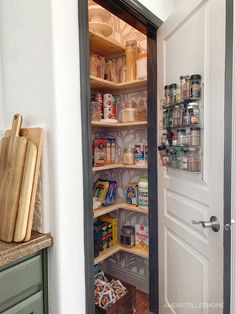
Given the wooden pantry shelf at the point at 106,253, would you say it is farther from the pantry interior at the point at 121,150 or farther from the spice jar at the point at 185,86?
the spice jar at the point at 185,86

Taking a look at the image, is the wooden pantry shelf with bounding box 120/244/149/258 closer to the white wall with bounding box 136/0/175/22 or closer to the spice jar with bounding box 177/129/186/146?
the spice jar with bounding box 177/129/186/146

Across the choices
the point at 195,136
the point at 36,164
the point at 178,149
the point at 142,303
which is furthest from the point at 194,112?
the point at 142,303

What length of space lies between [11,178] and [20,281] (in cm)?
38

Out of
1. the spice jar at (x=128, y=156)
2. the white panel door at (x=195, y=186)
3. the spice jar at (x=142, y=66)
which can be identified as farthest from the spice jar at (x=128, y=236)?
the spice jar at (x=142, y=66)

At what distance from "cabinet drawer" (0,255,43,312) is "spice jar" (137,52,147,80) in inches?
56.6

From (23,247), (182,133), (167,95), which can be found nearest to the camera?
(23,247)

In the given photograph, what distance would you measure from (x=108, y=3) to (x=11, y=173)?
963 millimetres

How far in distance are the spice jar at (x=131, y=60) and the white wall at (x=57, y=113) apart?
1.01 meters

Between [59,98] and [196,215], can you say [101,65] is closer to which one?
[59,98]

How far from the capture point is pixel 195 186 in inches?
47.8

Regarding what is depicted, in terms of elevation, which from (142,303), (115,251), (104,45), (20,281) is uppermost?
(104,45)

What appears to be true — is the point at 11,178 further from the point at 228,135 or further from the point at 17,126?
the point at 228,135

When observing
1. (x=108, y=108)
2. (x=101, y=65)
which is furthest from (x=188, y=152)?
(x=101, y=65)

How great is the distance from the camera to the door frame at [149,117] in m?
1.01
